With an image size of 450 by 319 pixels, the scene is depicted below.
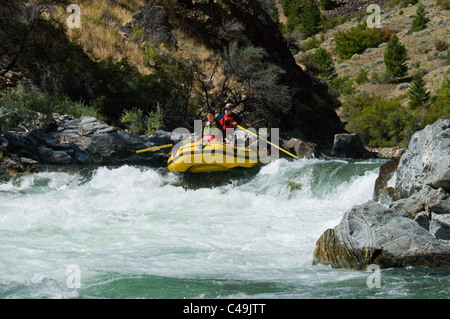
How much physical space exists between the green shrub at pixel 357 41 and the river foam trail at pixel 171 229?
3935 centimetres

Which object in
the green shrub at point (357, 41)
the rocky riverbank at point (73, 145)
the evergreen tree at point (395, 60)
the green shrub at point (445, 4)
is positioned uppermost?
the green shrub at point (445, 4)

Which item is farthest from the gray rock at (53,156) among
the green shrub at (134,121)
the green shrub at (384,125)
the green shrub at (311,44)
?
the green shrub at (311,44)

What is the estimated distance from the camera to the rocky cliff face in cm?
2198

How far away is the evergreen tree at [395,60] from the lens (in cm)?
4044

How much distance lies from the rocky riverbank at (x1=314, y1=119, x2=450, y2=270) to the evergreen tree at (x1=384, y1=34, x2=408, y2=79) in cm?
3463

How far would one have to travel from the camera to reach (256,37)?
75.8 feet

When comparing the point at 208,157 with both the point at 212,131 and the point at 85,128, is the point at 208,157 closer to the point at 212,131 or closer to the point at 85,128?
the point at 212,131

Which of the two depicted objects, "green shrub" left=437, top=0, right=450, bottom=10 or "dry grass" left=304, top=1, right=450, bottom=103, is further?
"green shrub" left=437, top=0, right=450, bottom=10

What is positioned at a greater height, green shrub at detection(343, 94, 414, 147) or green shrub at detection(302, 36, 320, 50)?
green shrub at detection(302, 36, 320, 50)

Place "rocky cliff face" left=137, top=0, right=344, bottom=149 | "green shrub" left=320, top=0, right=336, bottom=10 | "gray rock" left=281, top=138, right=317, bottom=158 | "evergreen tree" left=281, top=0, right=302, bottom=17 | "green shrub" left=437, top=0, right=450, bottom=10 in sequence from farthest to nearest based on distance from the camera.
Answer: "green shrub" left=320, top=0, right=336, bottom=10 < "evergreen tree" left=281, top=0, right=302, bottom=17 < "green shrub" left=437, top=0, right=450, bottom=10 < "rocky cliff face" left=137, top=0, right=344, bottom=149 < "gray rock" left=281, top=138, right=317, bottom=158

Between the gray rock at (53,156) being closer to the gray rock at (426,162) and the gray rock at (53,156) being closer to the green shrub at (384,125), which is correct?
the gray rock at (426,162)

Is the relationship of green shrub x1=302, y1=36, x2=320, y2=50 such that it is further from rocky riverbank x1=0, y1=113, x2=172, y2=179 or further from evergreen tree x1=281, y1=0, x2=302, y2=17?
rocky riverbank x1=0, y1=113, x2=172, y2=179

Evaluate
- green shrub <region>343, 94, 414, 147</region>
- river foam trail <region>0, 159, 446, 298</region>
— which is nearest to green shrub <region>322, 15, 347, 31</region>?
green shrub <region>343, 94, 414, 147</region>
